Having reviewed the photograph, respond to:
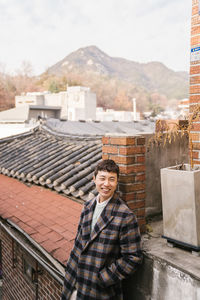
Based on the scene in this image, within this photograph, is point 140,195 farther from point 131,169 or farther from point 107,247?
point 107,247

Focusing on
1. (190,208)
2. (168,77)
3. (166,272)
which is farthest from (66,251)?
(168,77)

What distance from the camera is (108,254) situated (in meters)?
1.99

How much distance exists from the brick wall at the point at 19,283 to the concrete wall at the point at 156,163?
1805mm

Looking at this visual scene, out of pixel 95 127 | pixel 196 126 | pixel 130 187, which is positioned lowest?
pixel 130 187

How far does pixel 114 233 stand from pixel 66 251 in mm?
1055

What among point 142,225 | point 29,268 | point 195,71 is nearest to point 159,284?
point 142,225

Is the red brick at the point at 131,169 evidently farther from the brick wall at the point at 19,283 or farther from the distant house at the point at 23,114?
the distant house at the point at 23,114

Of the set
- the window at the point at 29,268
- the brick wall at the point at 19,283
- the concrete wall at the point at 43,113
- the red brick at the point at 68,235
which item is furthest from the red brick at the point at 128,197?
the concrete wall at the point at 43,113

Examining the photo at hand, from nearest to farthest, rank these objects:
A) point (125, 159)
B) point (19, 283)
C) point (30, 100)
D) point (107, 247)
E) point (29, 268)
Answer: point (107, 247)
point (125, 159)
point (29, 268)
point (19, 283)
point (30, 100)

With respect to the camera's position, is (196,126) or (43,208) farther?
(43,208)

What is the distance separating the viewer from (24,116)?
46.0 feet

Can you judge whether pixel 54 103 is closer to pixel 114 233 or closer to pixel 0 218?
pixel 0 218

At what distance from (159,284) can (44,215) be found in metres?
2.23

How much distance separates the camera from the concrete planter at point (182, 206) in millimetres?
2008
